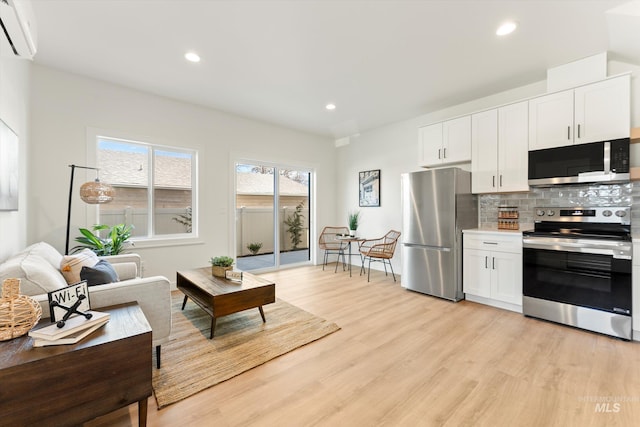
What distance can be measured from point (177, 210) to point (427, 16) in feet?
13.0

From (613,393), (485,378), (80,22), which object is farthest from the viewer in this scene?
(80,22)

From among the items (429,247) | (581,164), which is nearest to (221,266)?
(429,247)

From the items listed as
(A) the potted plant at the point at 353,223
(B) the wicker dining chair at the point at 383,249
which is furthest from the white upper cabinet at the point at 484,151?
(A) the potted plant at the point at 353,223

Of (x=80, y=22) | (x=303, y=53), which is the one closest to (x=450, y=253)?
(x=303, y=53)

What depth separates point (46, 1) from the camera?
6.92ft

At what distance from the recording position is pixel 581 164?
280 centimetres

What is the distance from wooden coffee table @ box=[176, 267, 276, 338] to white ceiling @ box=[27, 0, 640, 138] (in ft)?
7.77

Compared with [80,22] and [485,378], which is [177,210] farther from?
[485,378]

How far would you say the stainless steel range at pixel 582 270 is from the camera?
2.44m

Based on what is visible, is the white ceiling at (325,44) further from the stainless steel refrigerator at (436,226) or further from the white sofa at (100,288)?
the white sofa at (100,288)

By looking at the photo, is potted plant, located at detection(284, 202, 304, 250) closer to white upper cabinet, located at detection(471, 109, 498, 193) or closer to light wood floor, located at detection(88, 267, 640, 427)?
light wood floor, located at detection(88, 267, 640, 427)

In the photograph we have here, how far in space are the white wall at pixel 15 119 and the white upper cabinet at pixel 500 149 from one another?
14.6 feet

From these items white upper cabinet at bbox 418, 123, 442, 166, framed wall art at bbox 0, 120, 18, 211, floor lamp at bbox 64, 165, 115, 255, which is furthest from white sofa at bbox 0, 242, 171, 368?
white upper cabinet at bbox 418, 123, 442, 166

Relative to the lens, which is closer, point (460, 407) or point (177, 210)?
point (460, 407)
